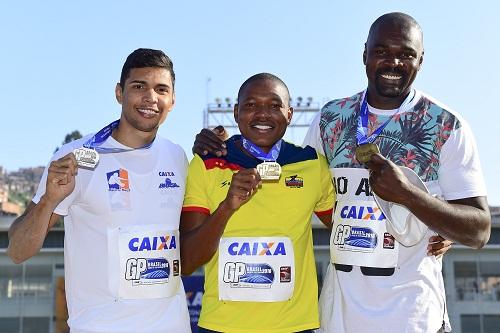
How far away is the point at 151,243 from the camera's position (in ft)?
11.6

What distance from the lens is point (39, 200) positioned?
134 inches

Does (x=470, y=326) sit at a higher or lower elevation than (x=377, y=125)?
lower

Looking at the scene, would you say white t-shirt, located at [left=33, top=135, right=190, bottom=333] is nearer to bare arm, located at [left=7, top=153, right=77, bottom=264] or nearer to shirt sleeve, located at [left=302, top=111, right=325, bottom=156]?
bare arm, located at [left=7, top=153, right=77, bottom=264]

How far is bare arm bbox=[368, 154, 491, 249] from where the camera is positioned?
9.78 feet

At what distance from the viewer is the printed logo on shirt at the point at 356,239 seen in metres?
3.42

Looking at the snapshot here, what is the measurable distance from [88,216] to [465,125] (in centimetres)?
199

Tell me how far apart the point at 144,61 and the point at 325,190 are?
1237 millimetres

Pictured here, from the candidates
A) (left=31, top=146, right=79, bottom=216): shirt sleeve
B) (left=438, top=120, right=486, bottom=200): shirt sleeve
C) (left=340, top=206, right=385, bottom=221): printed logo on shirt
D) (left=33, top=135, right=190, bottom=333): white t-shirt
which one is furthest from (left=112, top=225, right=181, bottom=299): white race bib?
(left=438, top=120, right=486, bottom=200): shirt sleeve

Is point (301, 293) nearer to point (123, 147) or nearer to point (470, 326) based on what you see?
point (123, 147)

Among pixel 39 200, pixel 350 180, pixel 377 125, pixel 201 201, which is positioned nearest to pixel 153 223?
pixel 201 201

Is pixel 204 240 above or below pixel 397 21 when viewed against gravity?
below

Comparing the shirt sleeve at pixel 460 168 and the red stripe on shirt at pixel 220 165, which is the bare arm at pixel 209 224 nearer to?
the red stripe on shirt at pixel 220 165

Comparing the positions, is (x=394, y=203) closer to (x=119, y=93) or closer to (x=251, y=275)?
(x=251, y=275)

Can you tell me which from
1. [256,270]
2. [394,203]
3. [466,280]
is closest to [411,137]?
[394,203]
